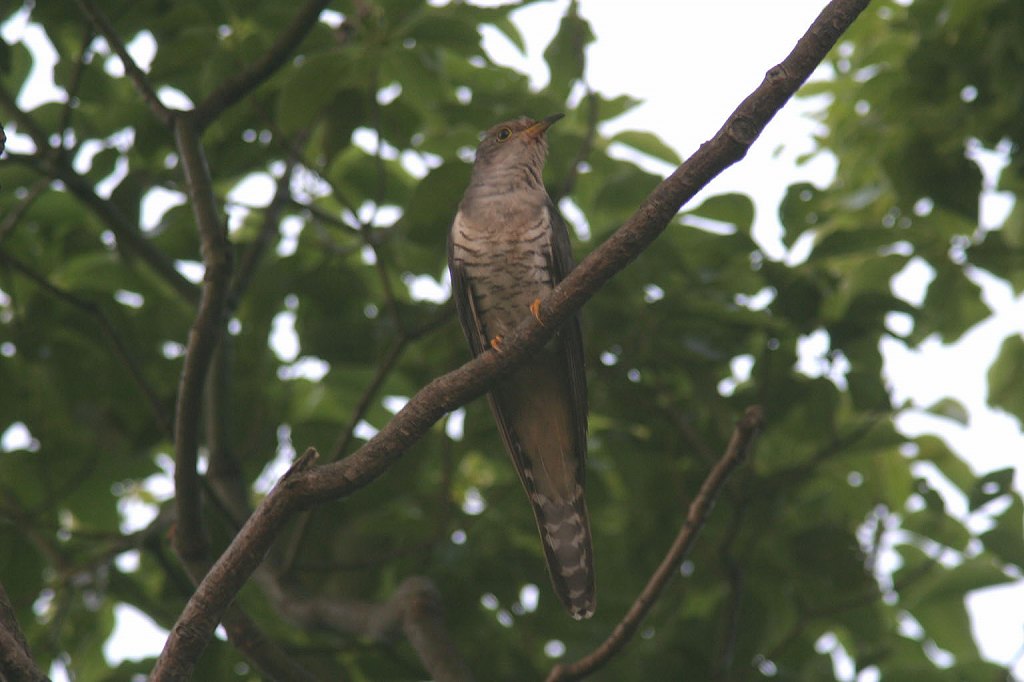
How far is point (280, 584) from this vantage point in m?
3.80

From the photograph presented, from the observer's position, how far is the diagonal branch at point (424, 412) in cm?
239

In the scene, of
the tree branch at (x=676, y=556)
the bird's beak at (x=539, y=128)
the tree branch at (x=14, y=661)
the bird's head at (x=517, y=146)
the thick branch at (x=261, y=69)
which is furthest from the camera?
the bird's head at (x=517, y=146)

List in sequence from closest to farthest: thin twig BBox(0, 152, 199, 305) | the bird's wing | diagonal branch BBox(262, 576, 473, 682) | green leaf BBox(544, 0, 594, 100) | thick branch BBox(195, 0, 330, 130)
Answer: diagonal branch BBox(262, 576, 473, 682)
thick branch BBox(195, 0, 330, 130)
thin twig BBox(0, 152, 199, 305)
green leaf BBox(544, 0, 594, 100)
the bird's wing

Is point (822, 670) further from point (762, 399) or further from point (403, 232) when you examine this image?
point (403, 232)

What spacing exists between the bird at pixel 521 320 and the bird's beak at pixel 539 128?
0.6 inches

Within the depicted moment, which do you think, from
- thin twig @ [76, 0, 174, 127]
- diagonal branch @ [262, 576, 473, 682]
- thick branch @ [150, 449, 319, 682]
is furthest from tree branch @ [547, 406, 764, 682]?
thin twig @ [76, 0, 174, 127]

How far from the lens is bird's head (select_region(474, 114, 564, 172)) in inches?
169

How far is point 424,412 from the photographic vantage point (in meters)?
2.49

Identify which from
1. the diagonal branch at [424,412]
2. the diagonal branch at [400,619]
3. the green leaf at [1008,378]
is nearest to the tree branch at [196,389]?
the diagonal branch at [400,619]

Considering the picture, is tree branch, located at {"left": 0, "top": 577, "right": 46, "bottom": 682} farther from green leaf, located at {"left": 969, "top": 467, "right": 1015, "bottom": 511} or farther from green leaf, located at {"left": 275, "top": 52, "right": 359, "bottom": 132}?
green leaf, located at {"left": 969, "top": 467, "right": 1015, "bottom": 511}

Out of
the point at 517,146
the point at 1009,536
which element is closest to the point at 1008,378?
the point at 1009,536

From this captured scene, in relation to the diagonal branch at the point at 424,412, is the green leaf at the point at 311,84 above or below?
above

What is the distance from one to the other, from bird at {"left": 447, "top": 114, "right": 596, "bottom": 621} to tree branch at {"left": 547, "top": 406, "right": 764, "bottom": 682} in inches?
31.2

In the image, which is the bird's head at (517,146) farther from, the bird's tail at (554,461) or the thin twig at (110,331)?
the thin twig at (110,331)
